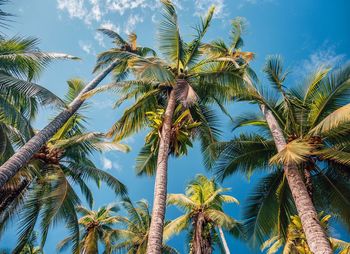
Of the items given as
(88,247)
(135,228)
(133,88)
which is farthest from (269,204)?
(135,228)

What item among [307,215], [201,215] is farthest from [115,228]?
[307,215]

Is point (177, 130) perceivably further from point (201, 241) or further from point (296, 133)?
point (201, 241)

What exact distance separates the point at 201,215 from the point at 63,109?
1007 cm

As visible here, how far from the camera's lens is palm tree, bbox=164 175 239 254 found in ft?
52.8

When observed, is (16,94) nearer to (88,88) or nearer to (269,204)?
(88,88)

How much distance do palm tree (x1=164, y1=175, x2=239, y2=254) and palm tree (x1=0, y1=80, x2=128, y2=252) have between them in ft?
16.7

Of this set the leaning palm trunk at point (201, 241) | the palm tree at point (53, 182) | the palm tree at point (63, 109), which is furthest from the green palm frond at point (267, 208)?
the palm tree at point (63, 109)

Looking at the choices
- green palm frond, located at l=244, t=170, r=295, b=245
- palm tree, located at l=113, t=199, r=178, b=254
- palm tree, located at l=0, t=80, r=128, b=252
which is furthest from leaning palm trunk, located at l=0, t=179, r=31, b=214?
palm tree, located at l=113, t=199, r=178, b=254

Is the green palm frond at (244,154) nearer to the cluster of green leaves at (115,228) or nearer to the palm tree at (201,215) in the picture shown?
the palm tree at (201,215)

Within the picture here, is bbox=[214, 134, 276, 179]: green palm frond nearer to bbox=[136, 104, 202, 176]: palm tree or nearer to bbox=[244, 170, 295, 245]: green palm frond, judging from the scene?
bbox=[244, 170, 295, 245]: green palm frond

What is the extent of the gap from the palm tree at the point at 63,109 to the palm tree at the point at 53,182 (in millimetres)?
1597

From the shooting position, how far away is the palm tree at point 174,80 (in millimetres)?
10617

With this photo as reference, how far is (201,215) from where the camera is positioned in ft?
58.8

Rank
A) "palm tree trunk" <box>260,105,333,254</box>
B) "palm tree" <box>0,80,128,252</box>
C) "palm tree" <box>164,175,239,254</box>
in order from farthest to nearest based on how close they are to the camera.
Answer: "palm tree" <box>164,175,239,254</box> → "palm tree" <box>0,80,128,252</box> → "palm tree trunk" <box>260,105,333,254</box>
